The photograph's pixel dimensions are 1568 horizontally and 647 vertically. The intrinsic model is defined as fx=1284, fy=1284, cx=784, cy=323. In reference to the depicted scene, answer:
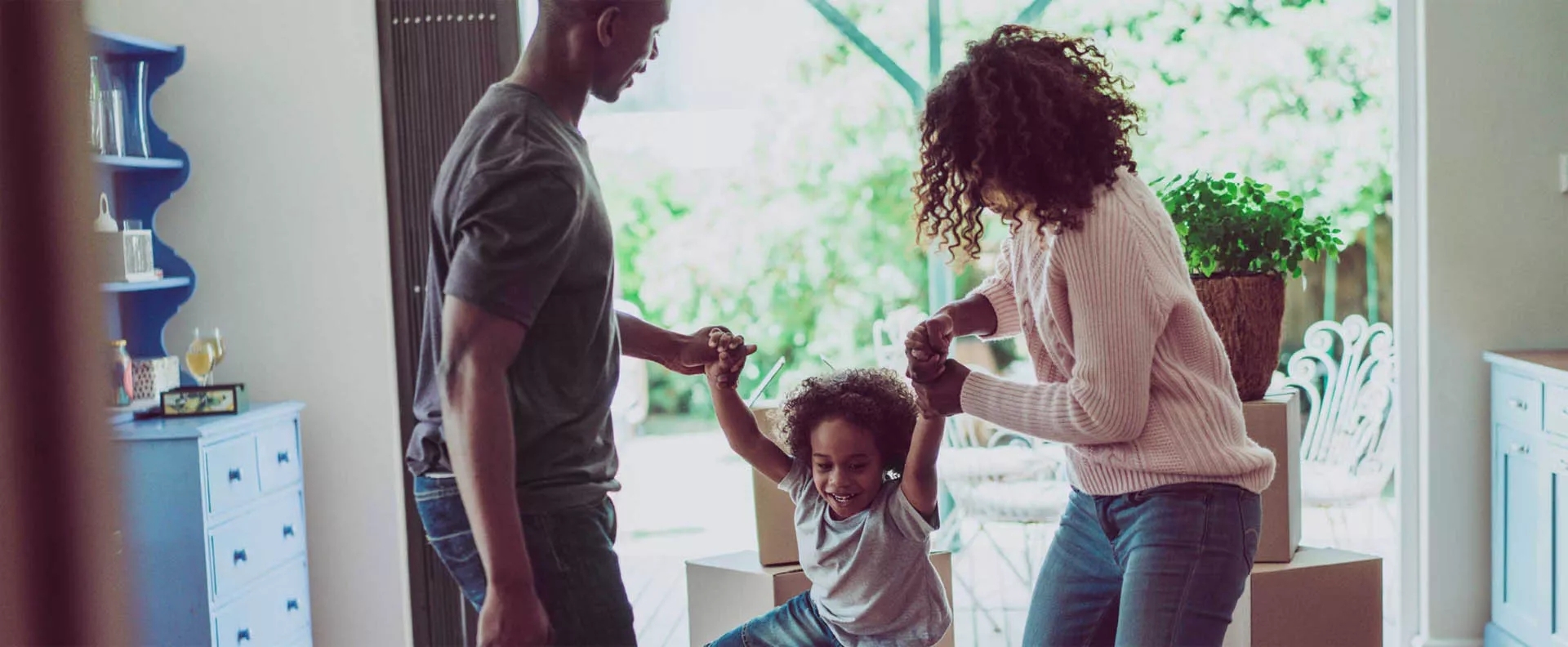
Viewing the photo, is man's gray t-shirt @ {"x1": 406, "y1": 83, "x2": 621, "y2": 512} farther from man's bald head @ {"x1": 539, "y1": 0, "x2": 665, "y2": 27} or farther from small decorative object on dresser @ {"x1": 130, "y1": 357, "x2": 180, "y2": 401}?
small decorative object on dresser @ {"x1": 130, "y1": 357, "x2": 180, "y2": 401}

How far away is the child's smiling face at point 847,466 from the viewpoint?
191 centimetres

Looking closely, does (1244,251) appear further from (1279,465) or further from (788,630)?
(788,630)

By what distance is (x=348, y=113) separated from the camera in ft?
10.0

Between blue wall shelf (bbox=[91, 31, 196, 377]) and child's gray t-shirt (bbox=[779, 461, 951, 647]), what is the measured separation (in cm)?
178

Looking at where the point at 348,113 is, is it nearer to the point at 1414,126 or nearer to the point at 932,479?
the point at 932,479

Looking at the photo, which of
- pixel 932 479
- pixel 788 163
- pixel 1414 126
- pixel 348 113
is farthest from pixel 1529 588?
pixel 348 113

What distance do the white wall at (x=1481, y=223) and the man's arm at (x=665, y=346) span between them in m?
2.00

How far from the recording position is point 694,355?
1771mm

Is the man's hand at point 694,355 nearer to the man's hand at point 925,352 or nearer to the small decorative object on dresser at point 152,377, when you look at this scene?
the man's hand at point 925,352

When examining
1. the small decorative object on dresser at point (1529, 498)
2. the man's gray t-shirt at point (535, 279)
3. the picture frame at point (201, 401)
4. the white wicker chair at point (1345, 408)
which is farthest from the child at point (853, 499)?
the white wicker chair at point (1345, 408)

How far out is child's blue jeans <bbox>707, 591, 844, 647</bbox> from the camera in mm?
1940

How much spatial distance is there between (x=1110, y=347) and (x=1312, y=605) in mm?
1169

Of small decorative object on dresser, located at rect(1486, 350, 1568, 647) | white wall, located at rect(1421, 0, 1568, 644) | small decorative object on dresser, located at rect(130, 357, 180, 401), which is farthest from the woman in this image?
small decorative object on dresser, located at rect(130, 357, 180, 401)

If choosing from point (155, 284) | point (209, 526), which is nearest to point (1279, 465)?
point (209, 526)
